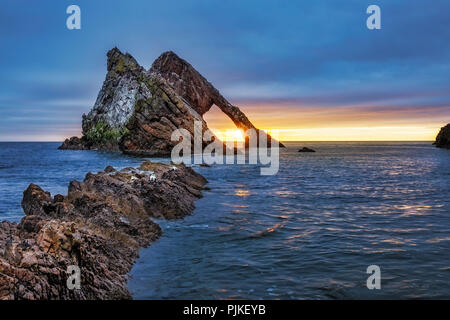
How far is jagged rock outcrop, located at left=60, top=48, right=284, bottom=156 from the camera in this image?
2813 inches

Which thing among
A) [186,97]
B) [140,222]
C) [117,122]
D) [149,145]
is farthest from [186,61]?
[140,222]

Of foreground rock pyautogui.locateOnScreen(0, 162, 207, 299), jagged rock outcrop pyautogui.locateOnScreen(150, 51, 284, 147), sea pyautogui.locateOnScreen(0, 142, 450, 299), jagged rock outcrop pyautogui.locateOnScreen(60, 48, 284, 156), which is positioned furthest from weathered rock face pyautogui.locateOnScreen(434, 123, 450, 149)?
foreground rock pyautogui.locateOnScreen(0, 162, 207, 299)

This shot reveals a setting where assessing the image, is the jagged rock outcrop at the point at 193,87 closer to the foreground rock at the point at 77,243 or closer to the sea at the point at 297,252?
the sea at the point at 297,252

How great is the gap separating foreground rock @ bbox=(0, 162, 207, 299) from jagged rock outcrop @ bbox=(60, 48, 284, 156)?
57.9 metres

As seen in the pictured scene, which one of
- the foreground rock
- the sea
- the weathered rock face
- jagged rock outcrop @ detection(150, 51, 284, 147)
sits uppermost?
jagged rock outcrop @ detection(150, 51, 284, 147)

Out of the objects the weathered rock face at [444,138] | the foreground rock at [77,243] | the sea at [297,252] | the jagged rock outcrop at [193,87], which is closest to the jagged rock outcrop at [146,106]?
the jagged rock outcrop at [193,87]

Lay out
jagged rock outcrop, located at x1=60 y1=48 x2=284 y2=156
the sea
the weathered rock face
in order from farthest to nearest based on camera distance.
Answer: the weathered rock face → jagged rock outcrop, located at x1=60 y1=48 x2=284 y2=156 → the sea

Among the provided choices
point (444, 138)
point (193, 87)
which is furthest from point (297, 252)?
point (444, 138)

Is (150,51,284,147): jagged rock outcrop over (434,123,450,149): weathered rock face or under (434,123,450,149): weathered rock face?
over

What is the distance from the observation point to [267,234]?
35.8 ft

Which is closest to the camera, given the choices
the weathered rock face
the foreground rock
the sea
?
the foreground rock

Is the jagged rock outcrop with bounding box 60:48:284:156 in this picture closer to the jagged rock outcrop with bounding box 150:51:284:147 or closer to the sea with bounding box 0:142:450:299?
the jagged rock outcrop with bounding box 150:51:284:147
